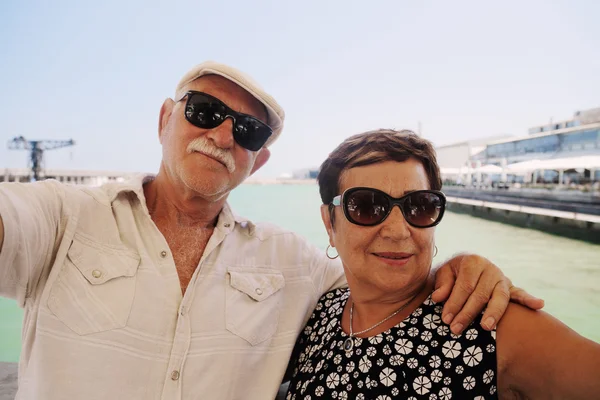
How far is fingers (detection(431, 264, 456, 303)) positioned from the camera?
1.23 m

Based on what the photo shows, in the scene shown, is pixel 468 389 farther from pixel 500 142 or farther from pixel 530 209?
pixel 500 142

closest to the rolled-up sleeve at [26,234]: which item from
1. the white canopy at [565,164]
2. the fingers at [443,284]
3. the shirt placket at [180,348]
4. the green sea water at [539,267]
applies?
the shirt placket at [180,348]

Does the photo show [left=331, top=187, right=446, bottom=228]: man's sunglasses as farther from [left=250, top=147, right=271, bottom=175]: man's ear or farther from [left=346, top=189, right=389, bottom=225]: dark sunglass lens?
[left=250, top=147, right=271, bottom=175]: man's ear

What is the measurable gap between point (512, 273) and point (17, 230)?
1471 centimetres

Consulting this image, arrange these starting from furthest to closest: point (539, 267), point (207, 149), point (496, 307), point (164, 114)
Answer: point (539, 267) → point (164, 114) → point (207, 149) → point (496, 307)

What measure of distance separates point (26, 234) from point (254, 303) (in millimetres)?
799

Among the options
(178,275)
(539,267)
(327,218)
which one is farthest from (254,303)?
(539,267)

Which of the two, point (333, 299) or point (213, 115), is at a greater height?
point (213, 115)

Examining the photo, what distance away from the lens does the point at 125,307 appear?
131 centimetres

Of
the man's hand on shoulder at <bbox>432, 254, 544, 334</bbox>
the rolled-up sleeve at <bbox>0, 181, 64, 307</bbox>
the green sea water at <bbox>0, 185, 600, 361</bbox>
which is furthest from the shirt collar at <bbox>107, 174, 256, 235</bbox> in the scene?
the green sea water at <bbox>0, 185, 600, 361</bbox>

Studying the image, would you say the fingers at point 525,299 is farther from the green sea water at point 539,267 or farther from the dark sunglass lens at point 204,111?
the green sea water at point 539,267

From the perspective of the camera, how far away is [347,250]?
4.54 ft

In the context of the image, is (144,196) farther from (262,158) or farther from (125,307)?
(262,158)

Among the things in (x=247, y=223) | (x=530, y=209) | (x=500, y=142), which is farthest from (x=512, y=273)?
(x=500, y=142)
